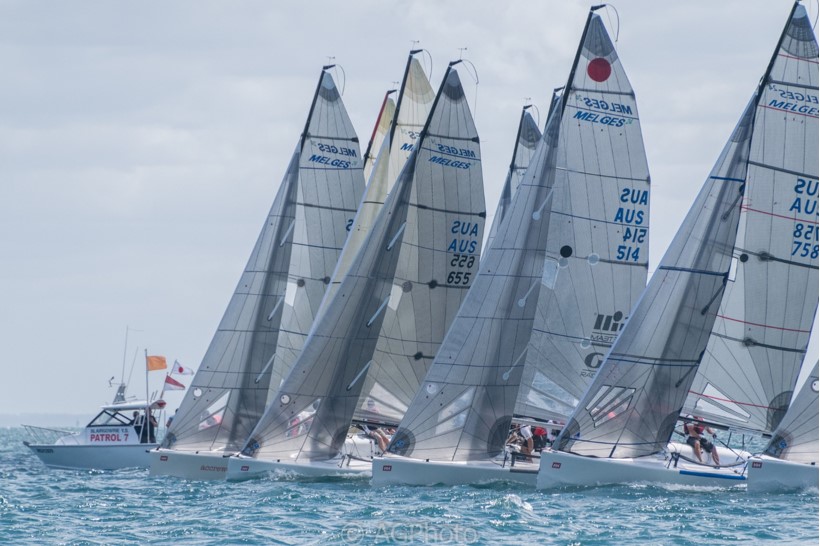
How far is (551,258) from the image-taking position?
32.4m

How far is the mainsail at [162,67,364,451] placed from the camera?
36531 mm

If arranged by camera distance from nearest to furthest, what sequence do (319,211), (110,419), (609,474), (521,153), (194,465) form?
(609,474)
(194,465)
(319,211)
(521,153)
(110,419)

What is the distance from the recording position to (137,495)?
3188 cm

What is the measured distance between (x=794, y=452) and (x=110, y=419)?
24.4m

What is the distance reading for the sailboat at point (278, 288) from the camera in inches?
1435

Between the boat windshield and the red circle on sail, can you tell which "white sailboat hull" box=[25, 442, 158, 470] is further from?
the red circle on sail

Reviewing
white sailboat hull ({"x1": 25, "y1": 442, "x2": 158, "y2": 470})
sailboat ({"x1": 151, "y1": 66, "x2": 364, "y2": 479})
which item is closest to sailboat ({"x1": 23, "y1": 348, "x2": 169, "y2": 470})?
white sailboat hull ({"x1": 25, "y1": 442, "x2": 158, "y2": 470})

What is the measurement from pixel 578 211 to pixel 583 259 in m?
1.08

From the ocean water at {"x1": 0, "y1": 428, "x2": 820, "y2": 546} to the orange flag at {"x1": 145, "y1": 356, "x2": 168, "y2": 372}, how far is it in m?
15.1

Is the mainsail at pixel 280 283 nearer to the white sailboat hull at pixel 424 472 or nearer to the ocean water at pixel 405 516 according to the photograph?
the ocean water at pixel 405 516

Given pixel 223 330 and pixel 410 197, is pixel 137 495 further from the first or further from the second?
pixel 410 197

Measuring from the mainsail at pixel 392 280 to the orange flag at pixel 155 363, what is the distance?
50.4 feet

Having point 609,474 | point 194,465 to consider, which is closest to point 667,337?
point 609,474

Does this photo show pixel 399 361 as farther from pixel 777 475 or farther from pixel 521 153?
pixel 777 475
